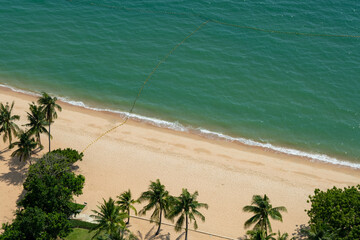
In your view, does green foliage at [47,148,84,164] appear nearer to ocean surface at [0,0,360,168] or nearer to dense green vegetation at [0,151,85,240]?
dense green vegetation at [0,151,85,240]

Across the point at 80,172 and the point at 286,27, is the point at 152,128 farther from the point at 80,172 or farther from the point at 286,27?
the point at 286,27

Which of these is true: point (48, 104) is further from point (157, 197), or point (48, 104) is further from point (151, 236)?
point (151, 236)

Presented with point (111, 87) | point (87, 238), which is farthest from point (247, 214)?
point (111, 87)

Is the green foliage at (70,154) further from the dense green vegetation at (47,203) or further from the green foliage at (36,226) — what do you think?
the green foliage at (36,226)

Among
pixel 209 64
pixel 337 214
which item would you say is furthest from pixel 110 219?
pixel 209 64

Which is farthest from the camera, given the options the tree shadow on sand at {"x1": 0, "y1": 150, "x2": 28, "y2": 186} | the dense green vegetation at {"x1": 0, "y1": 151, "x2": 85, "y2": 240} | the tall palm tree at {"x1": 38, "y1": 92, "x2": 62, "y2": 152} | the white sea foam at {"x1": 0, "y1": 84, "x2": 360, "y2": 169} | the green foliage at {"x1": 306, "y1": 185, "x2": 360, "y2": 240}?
the white sea foam at {"x1": 0, "y1": 84, "x2": 360, "y2": 169}

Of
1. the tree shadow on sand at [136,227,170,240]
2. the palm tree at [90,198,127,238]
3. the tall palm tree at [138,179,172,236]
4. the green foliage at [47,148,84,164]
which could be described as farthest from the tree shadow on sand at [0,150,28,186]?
the tall palm tree at [138,179,172,236]
